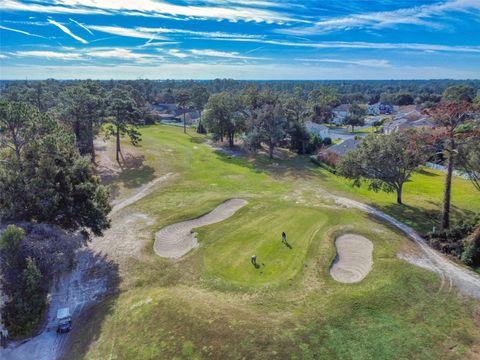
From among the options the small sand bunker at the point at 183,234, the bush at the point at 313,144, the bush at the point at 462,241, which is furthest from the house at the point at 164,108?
the bush at the point at 462,241

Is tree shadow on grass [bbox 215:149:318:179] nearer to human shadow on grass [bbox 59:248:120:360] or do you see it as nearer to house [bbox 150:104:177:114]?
human shadow on grass [bbox 59:248:120:360]

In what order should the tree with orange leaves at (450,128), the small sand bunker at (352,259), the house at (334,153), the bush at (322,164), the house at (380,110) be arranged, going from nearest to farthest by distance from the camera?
1. the small sand bunker at (352,259)
2. the tree with orange leaves at (450,128)
3. the bush at (322,164)
4. the house at (334,153)
5. the house at (380,110)

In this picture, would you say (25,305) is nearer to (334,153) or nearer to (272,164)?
(272,164)

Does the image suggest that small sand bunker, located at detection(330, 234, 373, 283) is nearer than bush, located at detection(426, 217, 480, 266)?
Yes

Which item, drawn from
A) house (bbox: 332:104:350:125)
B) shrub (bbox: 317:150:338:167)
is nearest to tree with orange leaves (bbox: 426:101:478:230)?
shrub (bbox: 317:150:338:167)

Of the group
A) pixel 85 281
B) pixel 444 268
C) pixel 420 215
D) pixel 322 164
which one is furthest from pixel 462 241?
pixel 322 164

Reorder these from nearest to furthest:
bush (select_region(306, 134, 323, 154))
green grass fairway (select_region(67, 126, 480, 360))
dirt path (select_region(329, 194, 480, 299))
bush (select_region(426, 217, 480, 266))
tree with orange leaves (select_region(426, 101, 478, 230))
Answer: green grass fairway (select_region(67, 126, 480, 360)) → dirt path (select_region(329, 194, 480, 299)) → bush (select_region(426, 217, 480, 266)) → tree with orange leaves (select_region(426, 101, 478, 230)) → bush (select_region(306, 134, 323, 154))

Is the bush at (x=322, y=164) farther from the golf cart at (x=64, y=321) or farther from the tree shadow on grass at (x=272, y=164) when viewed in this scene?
the golf cart at (x=64, y=321)
